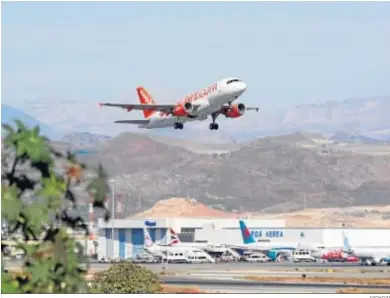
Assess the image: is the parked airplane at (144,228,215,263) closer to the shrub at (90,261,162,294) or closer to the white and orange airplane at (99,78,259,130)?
the white and orange airplane at (99,78,259,130)

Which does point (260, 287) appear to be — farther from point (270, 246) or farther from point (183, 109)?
point (270, 246)

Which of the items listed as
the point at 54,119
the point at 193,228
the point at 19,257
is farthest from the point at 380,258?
the point at 19,257

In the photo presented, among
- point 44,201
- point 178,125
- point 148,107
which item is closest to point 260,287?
point 178,125

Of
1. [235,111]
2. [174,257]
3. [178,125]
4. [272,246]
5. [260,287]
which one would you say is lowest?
[260,287]

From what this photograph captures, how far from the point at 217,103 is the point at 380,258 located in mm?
46642

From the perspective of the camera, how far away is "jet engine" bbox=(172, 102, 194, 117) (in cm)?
6253

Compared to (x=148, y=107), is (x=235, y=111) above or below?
below

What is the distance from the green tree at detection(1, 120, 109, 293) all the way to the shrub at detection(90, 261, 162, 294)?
3164cm

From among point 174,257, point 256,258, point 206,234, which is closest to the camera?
point 174,257

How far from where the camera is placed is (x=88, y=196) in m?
7.11

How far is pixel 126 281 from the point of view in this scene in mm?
40500

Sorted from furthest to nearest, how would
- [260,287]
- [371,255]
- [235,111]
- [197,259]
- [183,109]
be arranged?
1. [197,259]
2. [371,255]
3. [183,109]
4. [235,111]
5. [260,287]

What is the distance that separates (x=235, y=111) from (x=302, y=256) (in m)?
56.4

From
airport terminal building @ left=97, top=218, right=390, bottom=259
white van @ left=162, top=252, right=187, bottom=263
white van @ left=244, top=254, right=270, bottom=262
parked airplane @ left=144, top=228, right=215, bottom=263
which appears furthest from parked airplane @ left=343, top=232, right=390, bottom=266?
airport terminal building @ left=97, top=218, right=390, bottom=259
